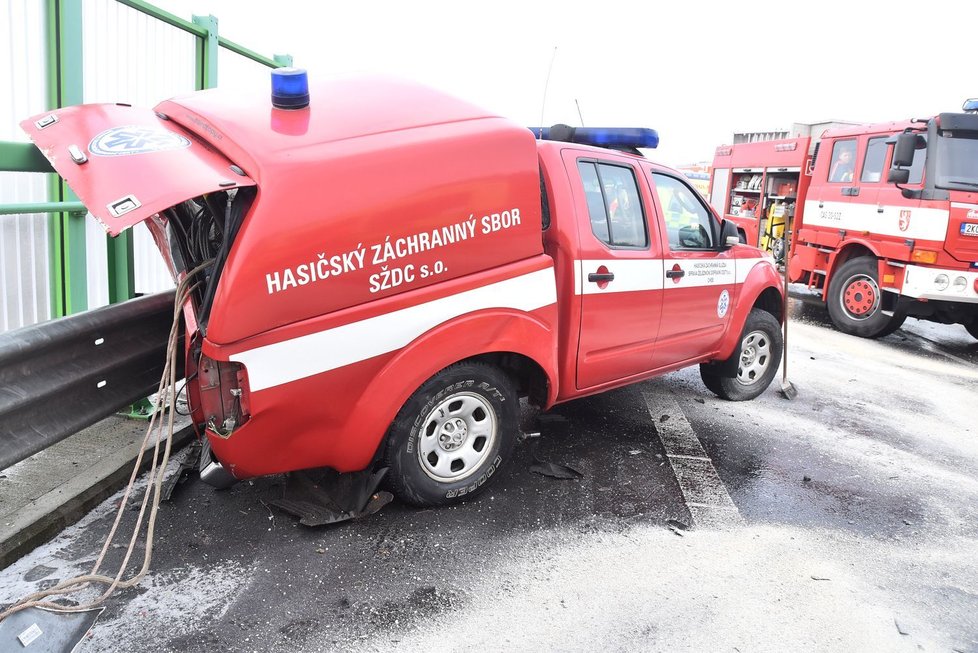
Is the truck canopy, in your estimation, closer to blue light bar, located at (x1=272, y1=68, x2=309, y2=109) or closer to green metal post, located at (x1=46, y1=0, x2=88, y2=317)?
blue light bar, located at (x1=272, y1=68, x2=309, y2=109)

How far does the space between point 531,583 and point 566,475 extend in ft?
3.72

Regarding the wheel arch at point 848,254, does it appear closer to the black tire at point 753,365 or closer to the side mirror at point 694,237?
the black tire at point 753,365

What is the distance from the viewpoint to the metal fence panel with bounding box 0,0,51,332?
3.53m

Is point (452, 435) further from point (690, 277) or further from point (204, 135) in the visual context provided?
point (690, 277)

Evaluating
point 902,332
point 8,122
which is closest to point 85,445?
point 8,122

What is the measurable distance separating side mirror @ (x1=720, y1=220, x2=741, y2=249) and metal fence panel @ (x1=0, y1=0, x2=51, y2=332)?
4.41m

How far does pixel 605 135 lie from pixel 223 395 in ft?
9.53

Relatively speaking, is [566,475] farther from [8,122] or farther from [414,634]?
[8,122]

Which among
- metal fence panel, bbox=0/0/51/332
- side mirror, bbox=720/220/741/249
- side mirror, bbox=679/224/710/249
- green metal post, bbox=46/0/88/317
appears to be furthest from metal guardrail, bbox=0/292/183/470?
side mirror, bbox=720/220/741/249

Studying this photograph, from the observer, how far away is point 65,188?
395cm

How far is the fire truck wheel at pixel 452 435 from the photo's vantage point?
331 centimetres

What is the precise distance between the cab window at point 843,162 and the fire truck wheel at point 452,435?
781 centimetres

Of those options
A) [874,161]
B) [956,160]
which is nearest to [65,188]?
[956,160]

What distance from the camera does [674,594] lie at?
9.94 ft
